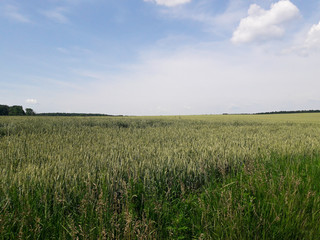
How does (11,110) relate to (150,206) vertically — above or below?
above

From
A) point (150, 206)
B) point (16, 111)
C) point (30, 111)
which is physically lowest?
point (150, 206)

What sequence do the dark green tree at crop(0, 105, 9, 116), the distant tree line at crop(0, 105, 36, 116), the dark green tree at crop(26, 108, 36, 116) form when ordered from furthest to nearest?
1. the dark green tree at crop(26, 108, 36, 116)
2. the distant tree line at crop(0, 105, 36, 116)
3. the dark green tree at crop(0, 105, 9, 116)

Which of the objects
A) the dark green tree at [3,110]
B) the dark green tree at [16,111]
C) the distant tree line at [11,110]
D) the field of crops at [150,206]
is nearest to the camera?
the field of crops at [150,206]

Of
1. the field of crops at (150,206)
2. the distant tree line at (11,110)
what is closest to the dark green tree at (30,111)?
the distant tree line at (11,110)

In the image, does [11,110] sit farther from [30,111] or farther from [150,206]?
[150,206]

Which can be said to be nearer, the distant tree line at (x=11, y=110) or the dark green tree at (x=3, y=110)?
the dark green tree at (x=3, y=110)

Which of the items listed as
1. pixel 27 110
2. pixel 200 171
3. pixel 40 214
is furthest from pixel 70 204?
pixel 27 110

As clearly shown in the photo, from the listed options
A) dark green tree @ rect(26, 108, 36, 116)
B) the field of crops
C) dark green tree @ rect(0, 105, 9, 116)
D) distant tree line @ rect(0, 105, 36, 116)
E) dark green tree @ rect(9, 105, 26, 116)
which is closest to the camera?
the field of crops

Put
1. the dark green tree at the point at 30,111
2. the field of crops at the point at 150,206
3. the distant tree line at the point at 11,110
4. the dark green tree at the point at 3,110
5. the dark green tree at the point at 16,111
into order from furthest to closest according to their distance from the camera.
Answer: the dark green tree at the point at 30,111 < the dark green tree at the point at 16,111 < the distant tree line at the point at 11,110 < the dark green tree at the point at 3,110 < the field of crops at the point at 150,206

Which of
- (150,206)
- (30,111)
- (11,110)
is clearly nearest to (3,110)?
(11,110)

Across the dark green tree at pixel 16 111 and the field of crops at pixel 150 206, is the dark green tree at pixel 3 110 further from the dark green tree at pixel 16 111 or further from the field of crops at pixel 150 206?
the field of crops at pixel 150 206

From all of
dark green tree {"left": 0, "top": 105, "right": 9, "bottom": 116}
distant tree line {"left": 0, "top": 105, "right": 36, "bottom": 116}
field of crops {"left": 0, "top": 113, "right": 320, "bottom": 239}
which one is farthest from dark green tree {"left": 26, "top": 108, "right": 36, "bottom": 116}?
field of crops {"left": 0, "top": 113, "right": 320, "bottom": 239}

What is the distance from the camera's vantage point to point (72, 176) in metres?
3.50

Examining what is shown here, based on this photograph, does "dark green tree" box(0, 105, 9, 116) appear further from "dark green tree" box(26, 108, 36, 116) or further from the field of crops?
the field of crops
